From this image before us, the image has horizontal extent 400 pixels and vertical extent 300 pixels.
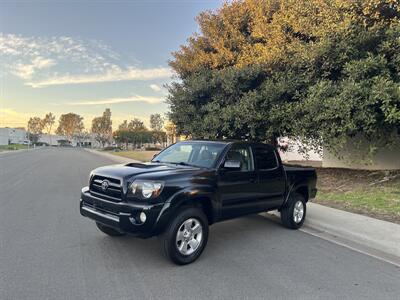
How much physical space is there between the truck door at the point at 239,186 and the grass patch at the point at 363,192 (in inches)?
143

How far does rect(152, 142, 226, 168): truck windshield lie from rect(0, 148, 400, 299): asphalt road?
1.42 meters

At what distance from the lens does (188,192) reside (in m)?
4.79

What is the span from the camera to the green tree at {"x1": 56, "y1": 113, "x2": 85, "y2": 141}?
473 ft

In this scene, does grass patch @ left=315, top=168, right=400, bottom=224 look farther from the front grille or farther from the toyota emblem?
the toyota emblem

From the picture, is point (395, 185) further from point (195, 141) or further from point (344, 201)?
point (195, 141)

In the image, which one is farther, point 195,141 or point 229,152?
point 195,141

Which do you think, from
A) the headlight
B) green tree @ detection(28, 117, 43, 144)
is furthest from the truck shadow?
green tree @ detection(28, 117, 43, 144)

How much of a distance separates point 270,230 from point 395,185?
6783 mm

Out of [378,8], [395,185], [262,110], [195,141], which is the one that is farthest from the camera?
[262,110]

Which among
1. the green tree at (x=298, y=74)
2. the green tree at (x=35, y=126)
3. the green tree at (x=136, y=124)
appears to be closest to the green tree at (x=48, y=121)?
the green tree at (x=35, y=126)

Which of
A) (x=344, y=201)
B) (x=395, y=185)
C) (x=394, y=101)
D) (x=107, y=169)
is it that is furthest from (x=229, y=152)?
(x=395, y=185)

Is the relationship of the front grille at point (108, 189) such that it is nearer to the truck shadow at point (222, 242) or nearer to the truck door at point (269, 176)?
the truck shadow at point (222, 242)

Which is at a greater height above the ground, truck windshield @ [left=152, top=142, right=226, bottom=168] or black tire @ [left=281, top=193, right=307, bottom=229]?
truck windshield @ [left=152, top=142, right=226, bottom=168]

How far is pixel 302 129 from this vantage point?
11.2 metres
